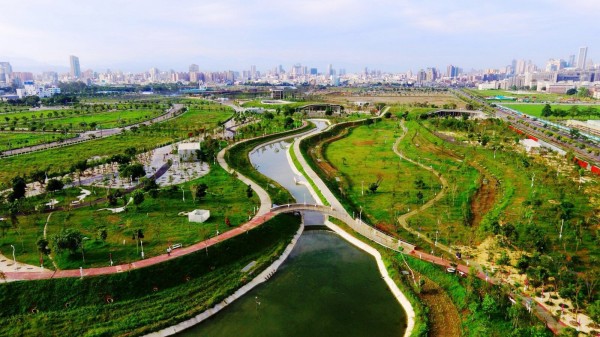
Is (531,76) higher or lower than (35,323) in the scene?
higher

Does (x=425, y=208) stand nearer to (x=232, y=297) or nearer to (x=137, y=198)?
(x=232, y=297)

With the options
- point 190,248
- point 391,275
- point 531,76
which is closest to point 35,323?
point 190,248

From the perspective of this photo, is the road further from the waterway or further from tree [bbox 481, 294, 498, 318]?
the waterway

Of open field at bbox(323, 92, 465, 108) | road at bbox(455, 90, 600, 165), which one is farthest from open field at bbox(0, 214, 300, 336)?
open field at bbox(323, 92, 465, 108)

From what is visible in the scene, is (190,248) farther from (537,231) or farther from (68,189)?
(537,231)

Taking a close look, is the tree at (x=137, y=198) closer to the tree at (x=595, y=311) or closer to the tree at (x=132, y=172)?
the tree at (x=132, y=172)

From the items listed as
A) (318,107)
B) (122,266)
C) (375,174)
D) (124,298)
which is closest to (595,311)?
(124,298)

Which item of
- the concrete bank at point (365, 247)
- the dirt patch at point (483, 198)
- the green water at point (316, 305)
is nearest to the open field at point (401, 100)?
the dirt patch at point (483, 198)
